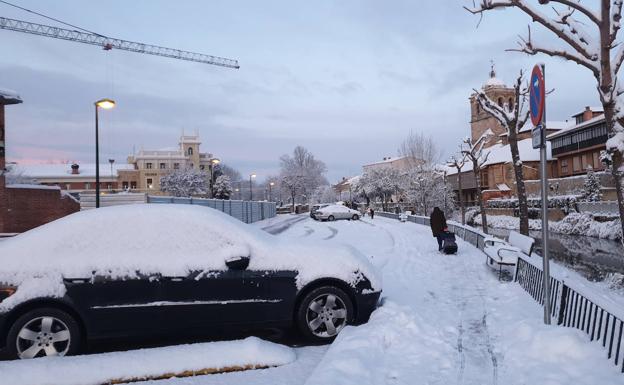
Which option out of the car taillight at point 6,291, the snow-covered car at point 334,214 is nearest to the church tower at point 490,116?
the snow-covered car at point 334,214

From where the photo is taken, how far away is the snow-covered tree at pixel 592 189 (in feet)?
121

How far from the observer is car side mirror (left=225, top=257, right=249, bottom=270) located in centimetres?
529

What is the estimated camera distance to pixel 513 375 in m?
4.38

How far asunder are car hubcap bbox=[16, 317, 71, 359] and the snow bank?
0.19 meters

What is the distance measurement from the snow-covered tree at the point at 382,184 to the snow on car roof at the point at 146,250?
206 ft

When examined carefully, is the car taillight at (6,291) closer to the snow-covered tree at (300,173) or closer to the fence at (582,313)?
the fence at (582,313)

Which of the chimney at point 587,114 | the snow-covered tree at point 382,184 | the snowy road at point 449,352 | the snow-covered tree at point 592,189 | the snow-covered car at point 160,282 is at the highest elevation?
the chimney at point 587,114

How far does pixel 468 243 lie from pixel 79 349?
1588cm

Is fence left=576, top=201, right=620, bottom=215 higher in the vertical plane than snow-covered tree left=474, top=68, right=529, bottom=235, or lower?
lower

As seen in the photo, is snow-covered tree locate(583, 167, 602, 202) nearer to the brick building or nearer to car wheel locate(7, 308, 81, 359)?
the brick building

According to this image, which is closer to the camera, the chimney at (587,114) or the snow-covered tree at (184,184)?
the chimney at (587,114)

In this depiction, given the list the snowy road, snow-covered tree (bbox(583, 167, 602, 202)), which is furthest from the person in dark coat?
snow-covered tree (bbox(583, 167, 602, 202))

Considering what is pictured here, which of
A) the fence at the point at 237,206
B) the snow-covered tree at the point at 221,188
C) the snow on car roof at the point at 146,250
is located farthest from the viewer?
the snow-covered tree at the point at 221,188

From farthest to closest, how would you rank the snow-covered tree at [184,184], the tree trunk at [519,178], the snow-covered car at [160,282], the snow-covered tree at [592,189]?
the snow-covered tree at [184,184]
the snow-covered tree at [592,189]
the tree trunk at [519,178]
the snow-covered car at [160,282]
